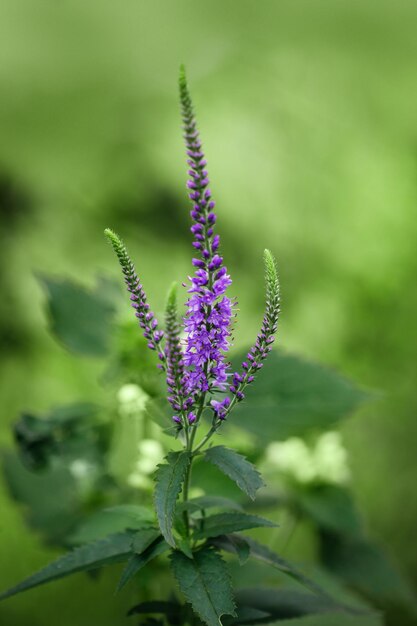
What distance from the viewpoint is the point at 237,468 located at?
0.60 meters

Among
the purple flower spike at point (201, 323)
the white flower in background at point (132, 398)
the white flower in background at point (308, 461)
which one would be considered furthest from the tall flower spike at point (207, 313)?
the white flower in background at point (308, 461)

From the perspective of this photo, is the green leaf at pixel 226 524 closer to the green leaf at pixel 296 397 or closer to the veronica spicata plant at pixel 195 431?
the veronica spicata plant at pixel 195 431

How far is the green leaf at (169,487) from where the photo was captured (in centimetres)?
55

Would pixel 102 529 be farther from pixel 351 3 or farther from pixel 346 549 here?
pixel 351 3

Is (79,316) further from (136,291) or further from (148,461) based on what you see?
(136,291)

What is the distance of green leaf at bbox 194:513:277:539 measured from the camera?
2.10 feet

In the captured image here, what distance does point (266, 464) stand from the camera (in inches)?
53.0

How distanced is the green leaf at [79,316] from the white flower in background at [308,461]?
0.36 meters

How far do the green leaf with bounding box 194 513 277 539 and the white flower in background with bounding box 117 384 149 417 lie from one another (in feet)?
1.05

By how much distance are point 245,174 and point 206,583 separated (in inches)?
55.2

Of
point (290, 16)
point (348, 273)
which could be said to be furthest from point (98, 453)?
point (290, 16)

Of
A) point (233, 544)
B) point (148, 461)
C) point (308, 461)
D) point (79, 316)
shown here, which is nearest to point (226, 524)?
point (233, 544)

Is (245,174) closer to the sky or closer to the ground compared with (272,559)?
closer to the sky

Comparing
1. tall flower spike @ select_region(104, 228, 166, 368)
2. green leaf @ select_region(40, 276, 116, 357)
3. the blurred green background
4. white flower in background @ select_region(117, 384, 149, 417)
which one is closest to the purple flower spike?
tall flower spike @ select_region(104, 228, 166, 368)
